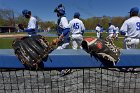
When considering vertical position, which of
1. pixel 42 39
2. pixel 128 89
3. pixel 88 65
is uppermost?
pixel 42 39

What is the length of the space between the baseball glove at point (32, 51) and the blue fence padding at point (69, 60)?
0.12 meters

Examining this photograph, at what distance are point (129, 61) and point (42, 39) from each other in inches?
57.6

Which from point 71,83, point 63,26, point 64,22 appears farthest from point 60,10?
point 71,83

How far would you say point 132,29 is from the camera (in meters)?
9.09

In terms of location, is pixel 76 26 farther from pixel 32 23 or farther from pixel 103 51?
pixel 103 51

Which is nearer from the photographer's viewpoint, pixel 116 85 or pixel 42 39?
pixel 42 39

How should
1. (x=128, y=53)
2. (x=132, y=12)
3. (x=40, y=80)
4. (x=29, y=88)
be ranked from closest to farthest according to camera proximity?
(x=128, y=53), (x=29, y=88), (x=40, y=80), (x=132, y=12)

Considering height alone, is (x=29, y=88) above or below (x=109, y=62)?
below

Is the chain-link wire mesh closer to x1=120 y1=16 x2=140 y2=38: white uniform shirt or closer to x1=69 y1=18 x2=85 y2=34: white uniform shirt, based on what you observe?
x1=120 y1=16 x2=140 y2=38: white uniform shirt

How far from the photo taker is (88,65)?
4.88 meters

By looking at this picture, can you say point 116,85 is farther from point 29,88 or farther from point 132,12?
point 132,12

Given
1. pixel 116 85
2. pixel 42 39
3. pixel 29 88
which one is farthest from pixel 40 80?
pixel 42 39

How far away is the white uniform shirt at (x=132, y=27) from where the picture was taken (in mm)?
9000

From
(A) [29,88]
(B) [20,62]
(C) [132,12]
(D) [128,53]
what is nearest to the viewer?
(B) [20,62]
